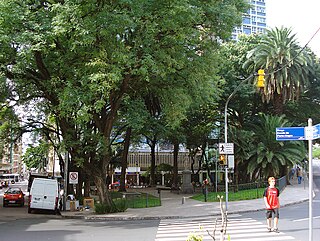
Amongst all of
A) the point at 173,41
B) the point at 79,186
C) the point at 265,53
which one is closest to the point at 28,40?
the point at 173,41

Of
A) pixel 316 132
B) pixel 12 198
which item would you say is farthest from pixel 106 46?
pixel 12 198

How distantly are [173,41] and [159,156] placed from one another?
52.0 m

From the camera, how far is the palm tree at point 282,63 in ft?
115

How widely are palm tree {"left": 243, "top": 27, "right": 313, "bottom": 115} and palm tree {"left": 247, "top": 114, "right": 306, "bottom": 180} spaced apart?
273cm

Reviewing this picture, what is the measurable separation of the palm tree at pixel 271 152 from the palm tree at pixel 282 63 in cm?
273

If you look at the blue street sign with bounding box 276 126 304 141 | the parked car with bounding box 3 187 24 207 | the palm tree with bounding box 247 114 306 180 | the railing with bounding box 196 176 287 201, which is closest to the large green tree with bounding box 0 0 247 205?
the blue street sign with bounding box 276 126 304 141

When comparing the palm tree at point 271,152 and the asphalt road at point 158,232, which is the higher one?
the palm tree at point 271,152

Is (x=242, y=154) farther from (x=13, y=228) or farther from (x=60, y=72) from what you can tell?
(x=13, y=228)

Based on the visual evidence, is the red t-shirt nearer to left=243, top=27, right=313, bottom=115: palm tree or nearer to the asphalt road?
the asphalt road

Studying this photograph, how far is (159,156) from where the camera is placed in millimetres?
70188

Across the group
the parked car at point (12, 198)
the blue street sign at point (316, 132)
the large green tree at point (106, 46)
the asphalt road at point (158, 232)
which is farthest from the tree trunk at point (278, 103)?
the blue street sign at point (316, 132)

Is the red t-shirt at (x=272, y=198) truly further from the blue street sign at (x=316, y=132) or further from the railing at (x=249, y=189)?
the railing at (x=249, y=189)

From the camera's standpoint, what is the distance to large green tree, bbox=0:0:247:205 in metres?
17.4

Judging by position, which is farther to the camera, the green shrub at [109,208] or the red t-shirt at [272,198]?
the green shrub at [109,208]
